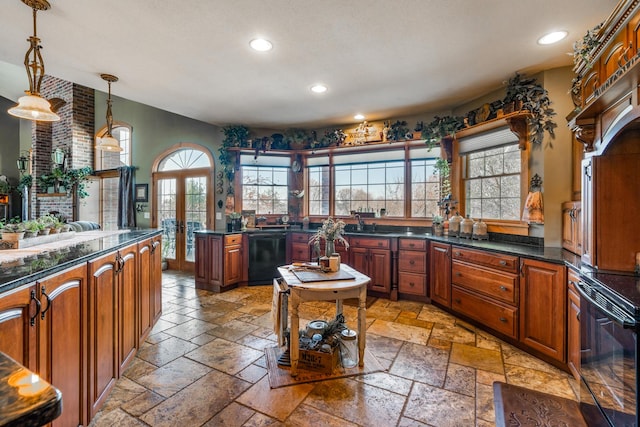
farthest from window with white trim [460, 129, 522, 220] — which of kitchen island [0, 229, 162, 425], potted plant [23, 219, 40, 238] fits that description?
potted plant [23, 219, 40, 238]

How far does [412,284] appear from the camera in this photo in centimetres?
418

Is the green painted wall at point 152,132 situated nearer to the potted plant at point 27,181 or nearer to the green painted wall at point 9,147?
the potted plant at point 27,181

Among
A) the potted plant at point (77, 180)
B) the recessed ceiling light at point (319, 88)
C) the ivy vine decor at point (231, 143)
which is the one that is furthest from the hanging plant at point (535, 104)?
the potted plant at point (77, 180)

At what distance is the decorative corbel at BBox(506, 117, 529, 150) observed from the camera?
3.32 metres

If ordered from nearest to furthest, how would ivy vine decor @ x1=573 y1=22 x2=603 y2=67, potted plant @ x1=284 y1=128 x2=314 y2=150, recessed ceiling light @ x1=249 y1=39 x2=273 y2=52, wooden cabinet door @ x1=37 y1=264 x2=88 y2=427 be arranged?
wooden cabinet door @ x1=37 y1=264 x2=88 y2=427, ivy vine decor @ x1=573 y1=22 x2=603 y2=67, recessed ceiling light @ x1=249 y1=39 x2=273 y2=52, potted plant @ x1=284 y1=128 x2=314 y2=150

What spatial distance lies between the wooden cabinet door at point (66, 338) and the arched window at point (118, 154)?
567cm

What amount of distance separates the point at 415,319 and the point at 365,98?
9.26 feet

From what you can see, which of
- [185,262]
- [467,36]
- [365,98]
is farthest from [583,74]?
[185,262]

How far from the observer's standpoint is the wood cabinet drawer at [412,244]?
407cm

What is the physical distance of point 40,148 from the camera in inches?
270

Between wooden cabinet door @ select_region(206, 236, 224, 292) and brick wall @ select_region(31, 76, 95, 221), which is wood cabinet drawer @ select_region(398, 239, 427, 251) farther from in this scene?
brick wall @ select_region(31, 76, 95, 221)

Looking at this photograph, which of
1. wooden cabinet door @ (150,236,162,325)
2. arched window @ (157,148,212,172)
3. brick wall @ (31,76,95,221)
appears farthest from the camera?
brick wall @ (31,76,95,221)

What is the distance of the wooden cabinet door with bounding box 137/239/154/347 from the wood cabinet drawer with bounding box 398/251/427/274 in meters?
3.03

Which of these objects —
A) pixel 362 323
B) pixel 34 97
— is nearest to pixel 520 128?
pixel 362 323
